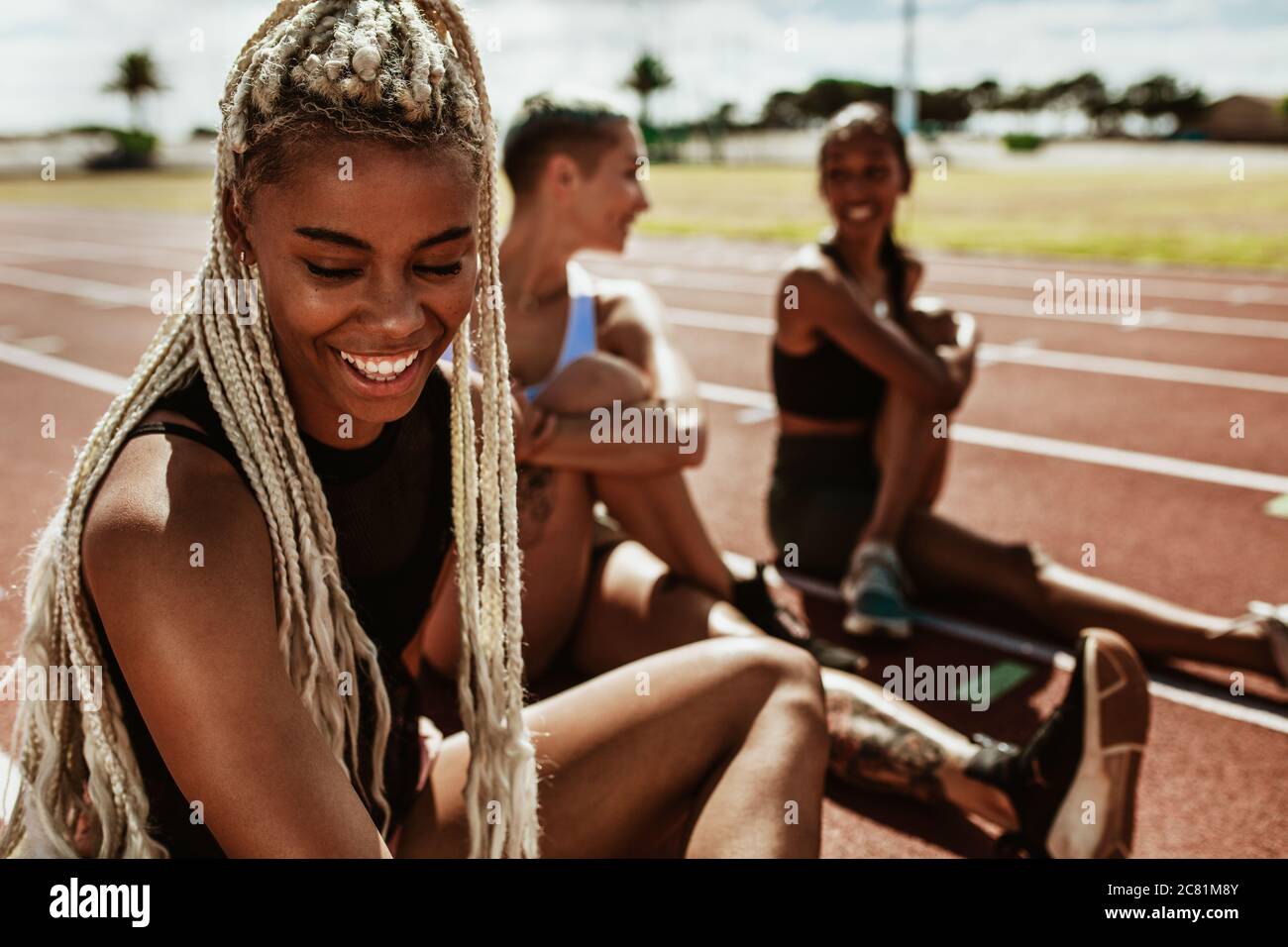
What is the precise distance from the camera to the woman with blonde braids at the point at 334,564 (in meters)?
1.40

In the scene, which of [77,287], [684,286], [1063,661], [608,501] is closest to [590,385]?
[608,501]

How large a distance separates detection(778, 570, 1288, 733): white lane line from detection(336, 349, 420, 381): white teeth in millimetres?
2396

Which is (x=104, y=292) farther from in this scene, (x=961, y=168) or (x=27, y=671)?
(x=961, y=168)

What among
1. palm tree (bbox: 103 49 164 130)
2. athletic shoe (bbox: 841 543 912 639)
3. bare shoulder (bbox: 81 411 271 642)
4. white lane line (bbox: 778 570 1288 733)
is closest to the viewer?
bare shoulder (bbox: 81 411 271 642)

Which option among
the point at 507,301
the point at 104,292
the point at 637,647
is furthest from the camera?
the point at 104,292

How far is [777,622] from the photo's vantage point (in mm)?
3328

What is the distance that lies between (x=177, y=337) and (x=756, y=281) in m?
12.8

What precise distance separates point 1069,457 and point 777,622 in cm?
359

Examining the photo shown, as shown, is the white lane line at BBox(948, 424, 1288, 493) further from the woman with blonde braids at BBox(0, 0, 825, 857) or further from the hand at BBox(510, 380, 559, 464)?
the woman with blonde braids at BBox(0, 0, 825, 857)

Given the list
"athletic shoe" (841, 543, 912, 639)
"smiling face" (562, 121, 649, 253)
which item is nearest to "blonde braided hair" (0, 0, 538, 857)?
"smiling face" (562, 121, 649, 253)

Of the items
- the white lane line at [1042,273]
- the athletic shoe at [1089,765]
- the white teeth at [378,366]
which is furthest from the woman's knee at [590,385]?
the white lane line at [1042,273]

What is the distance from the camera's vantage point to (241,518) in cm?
147

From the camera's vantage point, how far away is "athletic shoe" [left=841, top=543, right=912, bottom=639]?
385 centimetres
